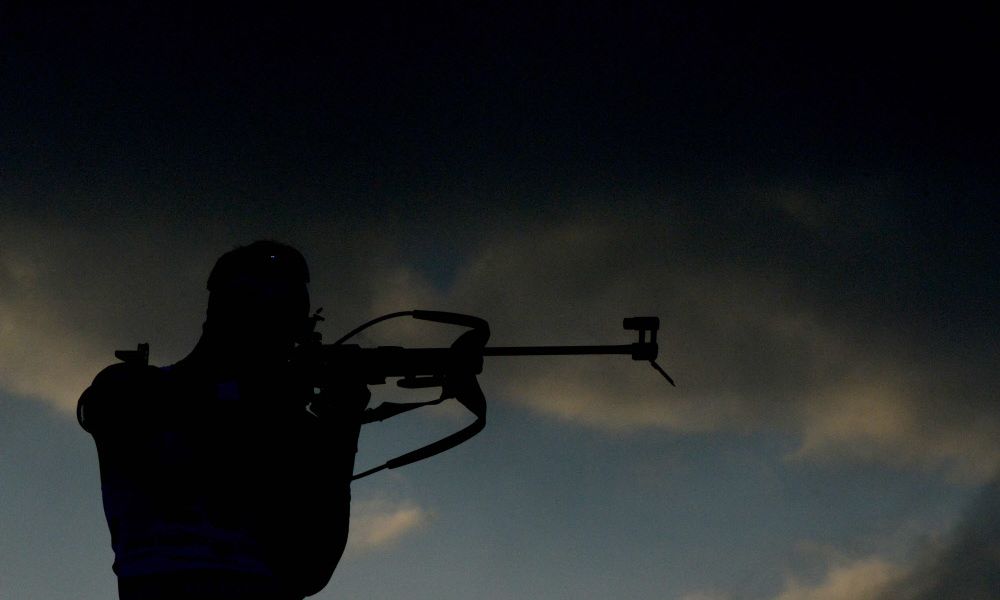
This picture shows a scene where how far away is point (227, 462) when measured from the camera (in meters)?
4.50

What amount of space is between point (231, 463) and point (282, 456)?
0.35m

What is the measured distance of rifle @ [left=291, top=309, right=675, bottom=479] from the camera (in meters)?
6.30

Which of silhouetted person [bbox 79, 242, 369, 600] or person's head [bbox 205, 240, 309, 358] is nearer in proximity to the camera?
silhouetted person [bbox 79, 242, 369, 600]

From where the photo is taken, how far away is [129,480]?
4.41 metres

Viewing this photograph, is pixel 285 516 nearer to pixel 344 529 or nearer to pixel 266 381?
pixel 344 529

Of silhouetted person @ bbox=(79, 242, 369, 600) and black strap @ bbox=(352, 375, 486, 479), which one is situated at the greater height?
black strap @ bbox=(352, 375, 486, 479)

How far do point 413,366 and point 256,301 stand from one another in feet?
7.08

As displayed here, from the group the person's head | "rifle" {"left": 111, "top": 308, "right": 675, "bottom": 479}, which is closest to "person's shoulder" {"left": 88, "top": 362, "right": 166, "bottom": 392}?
the person's head

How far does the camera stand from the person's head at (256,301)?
5.20m

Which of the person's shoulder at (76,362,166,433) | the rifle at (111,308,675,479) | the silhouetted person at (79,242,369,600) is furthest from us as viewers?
the rifle at (111,308,675,479)

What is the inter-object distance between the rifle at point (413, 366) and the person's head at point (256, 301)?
2.28ft

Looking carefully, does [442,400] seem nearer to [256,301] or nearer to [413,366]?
[413,366]

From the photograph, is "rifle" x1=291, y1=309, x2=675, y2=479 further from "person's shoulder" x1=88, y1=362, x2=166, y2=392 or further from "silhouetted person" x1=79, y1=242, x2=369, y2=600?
"person's shoulder" x1=88, y1=362, x2=166, y2=392

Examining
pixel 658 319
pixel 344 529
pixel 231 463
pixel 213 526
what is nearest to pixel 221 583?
pixel 213 526
